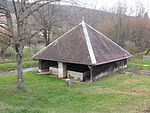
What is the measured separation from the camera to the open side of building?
17312mm

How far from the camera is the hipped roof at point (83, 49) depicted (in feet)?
56.9

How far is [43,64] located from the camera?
2136 cm

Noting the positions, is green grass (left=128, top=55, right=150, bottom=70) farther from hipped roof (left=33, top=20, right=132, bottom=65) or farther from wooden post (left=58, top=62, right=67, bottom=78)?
wooden post (left=58, top=62, right=67, bottom=78)

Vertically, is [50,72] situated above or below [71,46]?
below

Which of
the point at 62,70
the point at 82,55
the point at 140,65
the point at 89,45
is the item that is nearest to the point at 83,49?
the point at 89,45

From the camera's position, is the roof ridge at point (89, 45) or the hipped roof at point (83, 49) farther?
the hipped roof at point (83, 49)

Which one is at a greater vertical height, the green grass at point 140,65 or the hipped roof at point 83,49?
the hipped roof at point 83,49

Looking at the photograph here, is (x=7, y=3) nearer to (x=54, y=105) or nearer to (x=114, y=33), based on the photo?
(x=54, y=105)

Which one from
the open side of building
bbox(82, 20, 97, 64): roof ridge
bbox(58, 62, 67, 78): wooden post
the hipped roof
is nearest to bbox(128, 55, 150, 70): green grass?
the open side of building

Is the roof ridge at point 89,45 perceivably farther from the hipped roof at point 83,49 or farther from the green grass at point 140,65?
the green grass at point 140,65

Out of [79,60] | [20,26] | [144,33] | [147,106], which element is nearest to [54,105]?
[147,106]

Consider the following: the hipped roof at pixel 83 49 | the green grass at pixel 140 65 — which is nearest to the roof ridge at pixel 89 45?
the hipped roof at pixel 83 49

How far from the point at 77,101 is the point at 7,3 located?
727 cm

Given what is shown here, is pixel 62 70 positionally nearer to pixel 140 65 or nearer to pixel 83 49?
pixel 83 49
